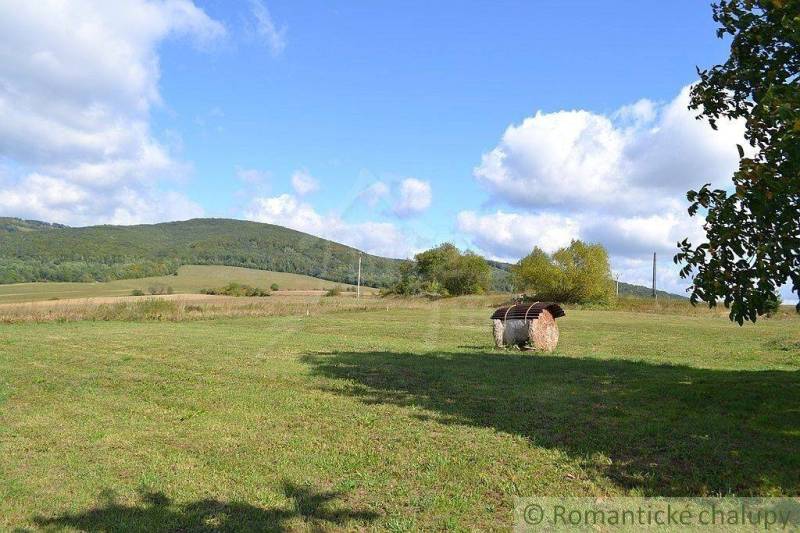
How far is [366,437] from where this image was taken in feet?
29.7

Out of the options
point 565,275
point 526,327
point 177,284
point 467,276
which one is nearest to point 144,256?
point 177,284

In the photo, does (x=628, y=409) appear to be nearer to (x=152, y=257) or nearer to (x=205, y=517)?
(x=205, y=517)

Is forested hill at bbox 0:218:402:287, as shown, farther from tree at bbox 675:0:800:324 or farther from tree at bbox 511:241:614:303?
tree at bbox 675:0:800:324

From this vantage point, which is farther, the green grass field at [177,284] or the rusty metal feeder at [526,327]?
the green grass field at [177,284]

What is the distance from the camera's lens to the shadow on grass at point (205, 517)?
18.8ft

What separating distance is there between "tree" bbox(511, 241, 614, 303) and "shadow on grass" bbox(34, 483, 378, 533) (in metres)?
72.0

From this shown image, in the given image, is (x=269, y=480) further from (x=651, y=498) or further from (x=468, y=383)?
(x=468, y=383)

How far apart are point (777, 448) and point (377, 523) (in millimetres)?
6361

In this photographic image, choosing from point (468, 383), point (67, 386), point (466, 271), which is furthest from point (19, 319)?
point (466, 271)

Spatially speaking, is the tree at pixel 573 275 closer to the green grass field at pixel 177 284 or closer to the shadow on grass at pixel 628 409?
the green grass field at pixel 177 284

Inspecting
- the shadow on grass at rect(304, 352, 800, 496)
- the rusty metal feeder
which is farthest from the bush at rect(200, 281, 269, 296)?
the shadow on grass at rect(304, 352, 800, 496)

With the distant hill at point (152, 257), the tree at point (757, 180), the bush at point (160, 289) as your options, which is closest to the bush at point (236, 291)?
the bush at point (160, 289)

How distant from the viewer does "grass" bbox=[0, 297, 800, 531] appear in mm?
6309

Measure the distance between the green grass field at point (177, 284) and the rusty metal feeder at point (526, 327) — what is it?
71.6 metres
